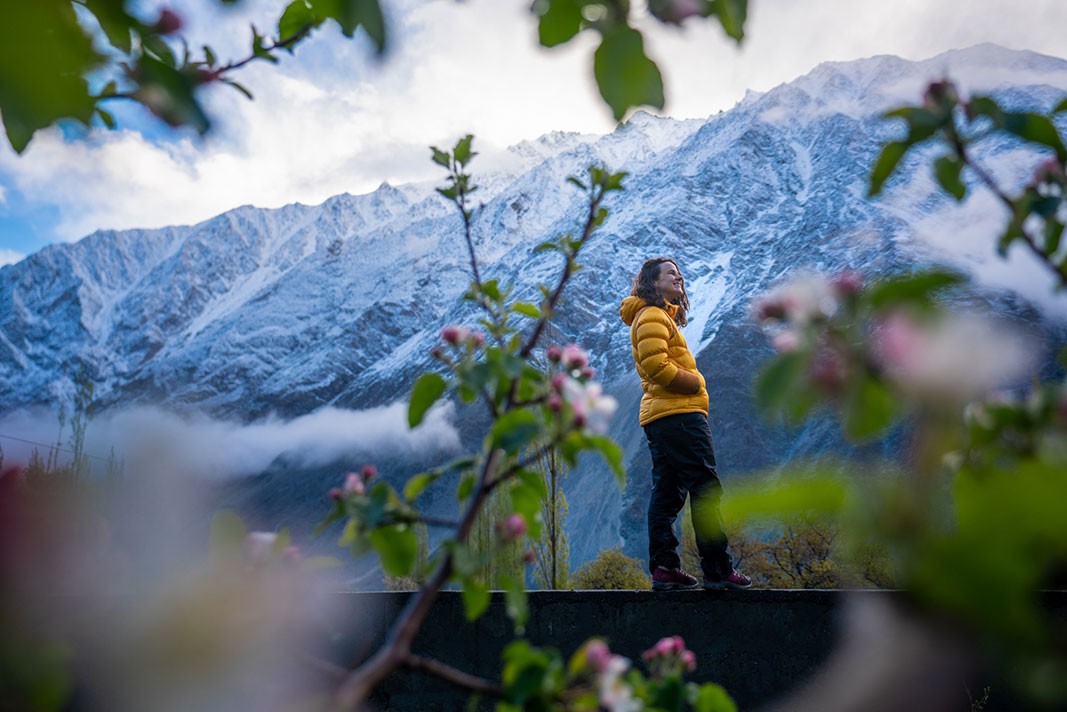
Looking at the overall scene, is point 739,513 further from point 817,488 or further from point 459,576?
point 459,576

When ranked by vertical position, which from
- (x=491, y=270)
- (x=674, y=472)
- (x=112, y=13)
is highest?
(x=491, y=270)

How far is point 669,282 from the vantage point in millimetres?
3109

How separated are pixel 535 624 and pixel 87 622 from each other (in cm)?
226

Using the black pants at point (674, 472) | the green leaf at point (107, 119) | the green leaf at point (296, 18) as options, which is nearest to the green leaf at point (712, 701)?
the green leaf at point (296, 18)

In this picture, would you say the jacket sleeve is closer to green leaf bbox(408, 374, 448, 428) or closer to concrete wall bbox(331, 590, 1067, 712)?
concrete wall bbox(331, 590, 1067, 712)

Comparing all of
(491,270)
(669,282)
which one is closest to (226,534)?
(669,282)

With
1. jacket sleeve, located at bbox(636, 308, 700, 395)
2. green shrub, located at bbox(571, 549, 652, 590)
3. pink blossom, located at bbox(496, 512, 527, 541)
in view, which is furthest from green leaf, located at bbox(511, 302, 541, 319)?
green shrub, located at bbox(571, 549, 652, 590)

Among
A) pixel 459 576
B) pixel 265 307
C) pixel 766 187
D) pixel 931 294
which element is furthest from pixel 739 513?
pixel 265 307

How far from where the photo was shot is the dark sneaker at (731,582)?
2.58 metres

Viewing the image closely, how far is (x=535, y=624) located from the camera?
247 centimetres

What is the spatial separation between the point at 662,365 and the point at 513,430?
2310mm

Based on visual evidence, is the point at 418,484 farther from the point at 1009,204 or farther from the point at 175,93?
the point at 1009,204

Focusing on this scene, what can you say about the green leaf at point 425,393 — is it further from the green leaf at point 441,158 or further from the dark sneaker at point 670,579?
the dark sneaker at point 670,579

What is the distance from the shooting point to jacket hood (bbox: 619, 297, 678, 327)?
10.4ft
